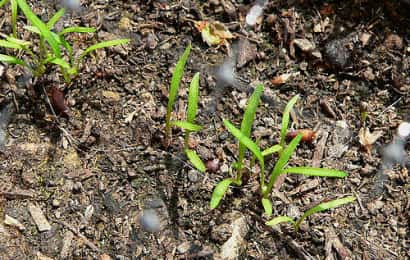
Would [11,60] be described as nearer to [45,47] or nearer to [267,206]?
[45,47]

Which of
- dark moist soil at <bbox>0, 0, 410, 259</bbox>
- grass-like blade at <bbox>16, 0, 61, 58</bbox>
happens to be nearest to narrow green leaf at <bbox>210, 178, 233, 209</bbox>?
dark moist soil at <bbox>0, 0, 410, 259</bbox>

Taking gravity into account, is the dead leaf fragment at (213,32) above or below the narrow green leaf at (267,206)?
above

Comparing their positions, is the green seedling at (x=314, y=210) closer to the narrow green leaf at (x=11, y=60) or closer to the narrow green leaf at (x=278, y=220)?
the narrow green leaf at (x=278, y=220)

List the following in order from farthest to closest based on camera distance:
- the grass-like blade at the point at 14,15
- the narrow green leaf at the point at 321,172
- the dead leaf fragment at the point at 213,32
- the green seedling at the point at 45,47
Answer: the dead leaf fragment at the point at 213,32 < the grass-like blade at the point at 14,15 < the green seedling at the point at 45,47 < the narrow green leaf at the point at 321,172

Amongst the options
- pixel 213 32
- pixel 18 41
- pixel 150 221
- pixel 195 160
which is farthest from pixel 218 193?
pixel 18 41

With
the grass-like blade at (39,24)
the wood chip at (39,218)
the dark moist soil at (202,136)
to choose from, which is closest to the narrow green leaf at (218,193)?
the dark moist soil at (202,136)

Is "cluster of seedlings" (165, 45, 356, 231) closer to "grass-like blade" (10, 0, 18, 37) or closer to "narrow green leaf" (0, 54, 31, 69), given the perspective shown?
"narrow green leaf" (0, 54, 31, 69)
